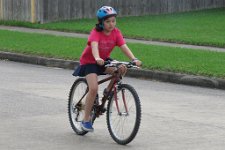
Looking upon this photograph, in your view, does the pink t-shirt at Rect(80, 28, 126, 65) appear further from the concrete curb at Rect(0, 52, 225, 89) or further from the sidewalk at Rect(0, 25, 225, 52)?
the sidewalk at Rect(0, 25, 225, 52)

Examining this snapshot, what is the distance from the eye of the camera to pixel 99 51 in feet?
30.2

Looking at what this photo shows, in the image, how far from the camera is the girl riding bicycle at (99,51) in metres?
Result: 9.07

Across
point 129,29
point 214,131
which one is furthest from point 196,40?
point 214,131

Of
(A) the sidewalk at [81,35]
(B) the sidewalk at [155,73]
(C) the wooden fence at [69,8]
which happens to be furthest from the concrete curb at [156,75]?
(C) the wooden fence at [69,8]

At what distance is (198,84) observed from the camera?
48.0 ft

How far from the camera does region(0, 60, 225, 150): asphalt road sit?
29.7ft

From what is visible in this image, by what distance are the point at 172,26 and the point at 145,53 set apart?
911cm

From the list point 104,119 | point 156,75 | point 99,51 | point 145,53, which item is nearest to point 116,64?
point 99,51

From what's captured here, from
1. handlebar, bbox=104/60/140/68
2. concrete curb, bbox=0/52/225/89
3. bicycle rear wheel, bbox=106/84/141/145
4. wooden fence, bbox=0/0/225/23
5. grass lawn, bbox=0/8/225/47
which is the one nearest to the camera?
bicycle rear wheel, bbox=106/84/141/145

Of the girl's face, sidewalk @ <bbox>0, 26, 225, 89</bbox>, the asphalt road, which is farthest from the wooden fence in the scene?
the girl's face

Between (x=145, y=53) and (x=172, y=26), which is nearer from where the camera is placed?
(x=145, y=53)

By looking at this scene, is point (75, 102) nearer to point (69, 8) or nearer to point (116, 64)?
point (116, 64)

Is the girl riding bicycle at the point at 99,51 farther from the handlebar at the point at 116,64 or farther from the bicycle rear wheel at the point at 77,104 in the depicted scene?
the bicycle rear wheel at the point at 77,104

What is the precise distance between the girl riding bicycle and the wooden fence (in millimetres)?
20299
